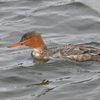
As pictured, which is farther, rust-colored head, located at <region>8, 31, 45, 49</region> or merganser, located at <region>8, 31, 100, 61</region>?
rust-colored head, located at <region>8, 31, 45, 49</region>

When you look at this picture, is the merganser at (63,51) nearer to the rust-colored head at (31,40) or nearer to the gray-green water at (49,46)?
the rust-colored head at (31,40)

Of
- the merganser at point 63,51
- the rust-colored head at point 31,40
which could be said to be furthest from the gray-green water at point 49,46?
the rust-colored head at point 31,40

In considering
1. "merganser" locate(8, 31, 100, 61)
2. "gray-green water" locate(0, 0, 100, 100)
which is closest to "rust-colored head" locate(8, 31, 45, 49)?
"merganser" locate(8, 31, 100, 61)

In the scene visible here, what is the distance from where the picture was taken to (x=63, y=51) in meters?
10.7

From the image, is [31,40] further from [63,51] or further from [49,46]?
[49,46]

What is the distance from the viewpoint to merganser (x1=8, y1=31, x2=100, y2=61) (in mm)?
10477

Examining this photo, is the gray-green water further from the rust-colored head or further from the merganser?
the rust-colored head

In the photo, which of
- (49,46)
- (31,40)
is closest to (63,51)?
(31,40)

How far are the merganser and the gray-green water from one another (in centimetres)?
20

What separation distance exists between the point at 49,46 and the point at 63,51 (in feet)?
5.20

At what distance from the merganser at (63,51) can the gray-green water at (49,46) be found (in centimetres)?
20

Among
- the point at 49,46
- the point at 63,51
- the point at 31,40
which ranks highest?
the point at 31,40

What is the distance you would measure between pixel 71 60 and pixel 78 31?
9.95 ft

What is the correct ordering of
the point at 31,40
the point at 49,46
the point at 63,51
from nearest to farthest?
the point at 63,51 → the point at 31,40 → the point at 49,46
